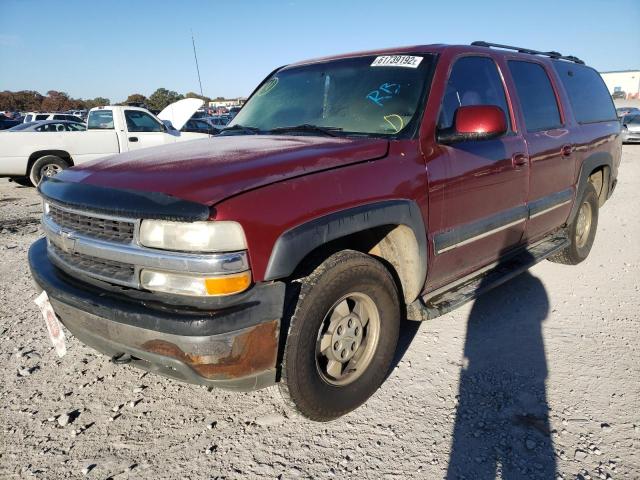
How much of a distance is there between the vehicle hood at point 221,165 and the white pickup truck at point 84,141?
657 cm

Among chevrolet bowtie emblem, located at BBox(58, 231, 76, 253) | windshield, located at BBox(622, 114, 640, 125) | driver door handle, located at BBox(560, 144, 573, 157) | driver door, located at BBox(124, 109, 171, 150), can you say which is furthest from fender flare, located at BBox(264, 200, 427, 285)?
windshield, located at BBox(622, 114, 640, 125)

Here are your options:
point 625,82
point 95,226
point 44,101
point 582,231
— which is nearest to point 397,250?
point 95,226

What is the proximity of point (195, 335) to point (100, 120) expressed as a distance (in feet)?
33.3

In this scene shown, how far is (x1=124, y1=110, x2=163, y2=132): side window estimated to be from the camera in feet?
34.2

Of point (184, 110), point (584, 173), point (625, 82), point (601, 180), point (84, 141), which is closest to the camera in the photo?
point (584, 173)

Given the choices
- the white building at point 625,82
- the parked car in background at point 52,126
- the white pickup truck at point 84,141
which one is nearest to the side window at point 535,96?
the white pickup truck at point 84,141

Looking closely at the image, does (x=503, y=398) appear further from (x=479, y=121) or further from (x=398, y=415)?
(x=479, y=121)

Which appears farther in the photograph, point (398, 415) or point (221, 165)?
point (398, 415)

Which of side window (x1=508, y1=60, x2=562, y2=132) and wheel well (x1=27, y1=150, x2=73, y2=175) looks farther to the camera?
wheel well (x1=27, y1=150, x2=73, y2=175)

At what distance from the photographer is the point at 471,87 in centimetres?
319

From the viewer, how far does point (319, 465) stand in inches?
86.9

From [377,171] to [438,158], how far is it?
1.74ft

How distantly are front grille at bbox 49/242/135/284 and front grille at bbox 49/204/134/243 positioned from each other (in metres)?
0.11

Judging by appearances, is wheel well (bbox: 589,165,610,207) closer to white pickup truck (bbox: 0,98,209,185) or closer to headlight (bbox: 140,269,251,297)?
headlight (bbox: 140,269,251,297)
